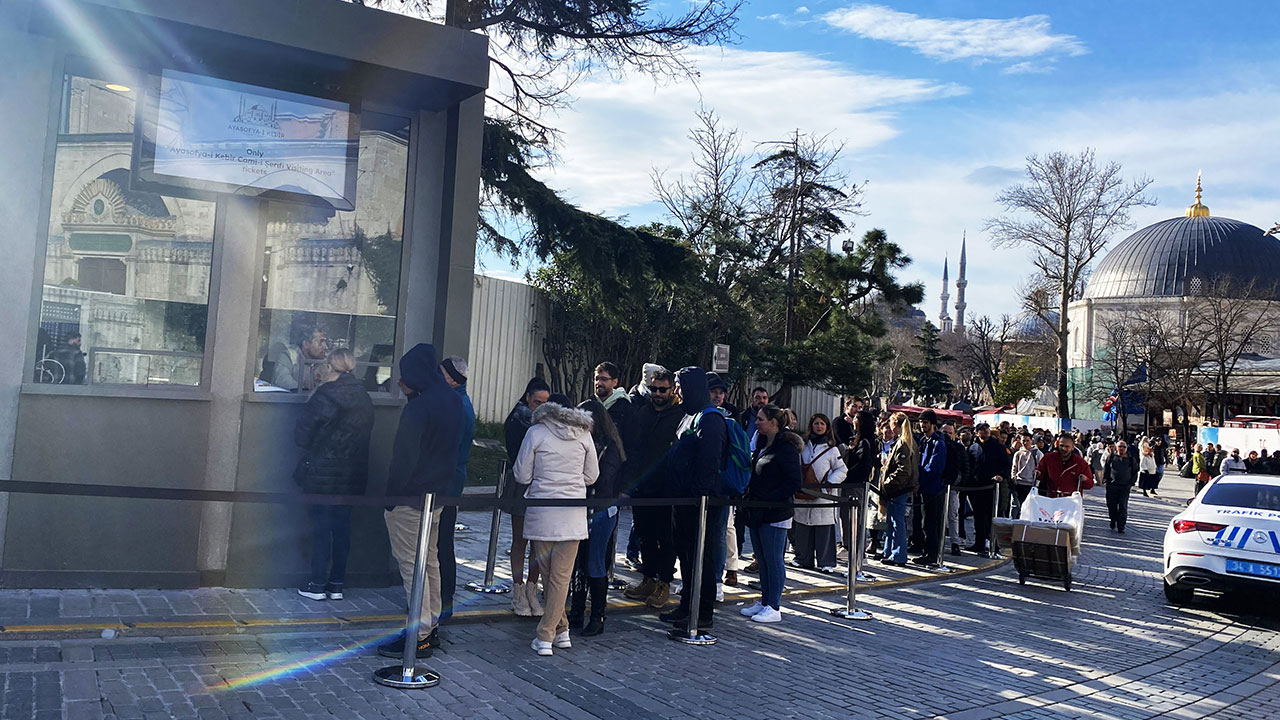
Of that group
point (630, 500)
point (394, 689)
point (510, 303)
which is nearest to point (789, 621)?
point (630, 500)

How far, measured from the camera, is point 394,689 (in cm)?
567

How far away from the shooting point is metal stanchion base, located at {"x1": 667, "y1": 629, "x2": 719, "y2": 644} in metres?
7.46

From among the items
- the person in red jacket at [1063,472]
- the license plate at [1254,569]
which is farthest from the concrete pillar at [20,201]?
the license plate at [1254,569]

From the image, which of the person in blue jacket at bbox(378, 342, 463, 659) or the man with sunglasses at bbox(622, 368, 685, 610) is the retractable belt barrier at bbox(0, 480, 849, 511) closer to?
the person in blue jacket at bbox(378, 342, 463, 659)

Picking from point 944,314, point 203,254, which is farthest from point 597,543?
point 944,314

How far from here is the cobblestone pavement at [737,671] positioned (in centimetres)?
535

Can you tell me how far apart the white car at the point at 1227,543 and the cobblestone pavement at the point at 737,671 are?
0.51 m

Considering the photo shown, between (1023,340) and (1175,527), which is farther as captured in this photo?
(1023,340)

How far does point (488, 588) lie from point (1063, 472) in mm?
6975

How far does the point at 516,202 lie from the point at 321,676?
10923 mm

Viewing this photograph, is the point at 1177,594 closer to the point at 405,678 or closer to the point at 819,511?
the point at 819,511

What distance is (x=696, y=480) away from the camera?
307 inches

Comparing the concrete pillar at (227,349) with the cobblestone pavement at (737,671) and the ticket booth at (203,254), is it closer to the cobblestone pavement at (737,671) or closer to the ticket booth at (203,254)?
the ticket booth at (203,254)

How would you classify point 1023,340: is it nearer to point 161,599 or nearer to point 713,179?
point 713,179
